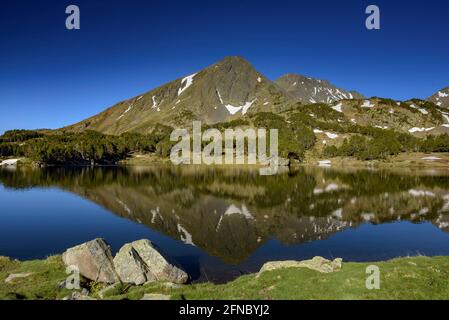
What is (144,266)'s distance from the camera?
106ft

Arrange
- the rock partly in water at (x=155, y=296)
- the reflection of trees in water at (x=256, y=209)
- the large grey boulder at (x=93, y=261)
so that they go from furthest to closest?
the reflection of trees in water at (x=256, y=209), the large grey boulder at (x=93, y=261), the rock partly in water at (x=155, y=296)

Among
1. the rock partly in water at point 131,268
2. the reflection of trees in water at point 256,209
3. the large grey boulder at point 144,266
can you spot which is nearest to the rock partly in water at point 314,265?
the large grey boulder at point 144,266

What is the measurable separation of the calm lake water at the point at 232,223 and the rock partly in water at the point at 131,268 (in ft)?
23.3

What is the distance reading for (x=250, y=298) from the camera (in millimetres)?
22094

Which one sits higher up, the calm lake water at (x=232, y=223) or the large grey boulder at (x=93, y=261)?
the large grey boulder at (x=93, y=261)

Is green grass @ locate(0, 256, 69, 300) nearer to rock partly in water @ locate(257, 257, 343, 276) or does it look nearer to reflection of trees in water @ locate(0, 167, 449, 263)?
rock partly in water @ locate(257, 257, 343, 276)

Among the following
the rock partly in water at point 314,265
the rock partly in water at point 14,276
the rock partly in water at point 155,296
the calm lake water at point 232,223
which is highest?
the rock partly in water at point 155,296

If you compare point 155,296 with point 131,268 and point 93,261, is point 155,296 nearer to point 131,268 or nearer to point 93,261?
point 131,268

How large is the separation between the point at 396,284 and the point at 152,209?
60330 millimetres

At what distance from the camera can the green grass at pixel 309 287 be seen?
21.4 m

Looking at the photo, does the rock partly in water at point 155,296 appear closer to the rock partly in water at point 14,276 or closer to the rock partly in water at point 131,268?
the rock partly in water at point 131,268

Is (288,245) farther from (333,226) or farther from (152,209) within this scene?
(152,209)

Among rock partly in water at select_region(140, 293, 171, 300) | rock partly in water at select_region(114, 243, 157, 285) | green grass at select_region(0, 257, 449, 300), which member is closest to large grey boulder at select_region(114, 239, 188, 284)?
rock partly in water at select_region(114, 243, 157, 285)
